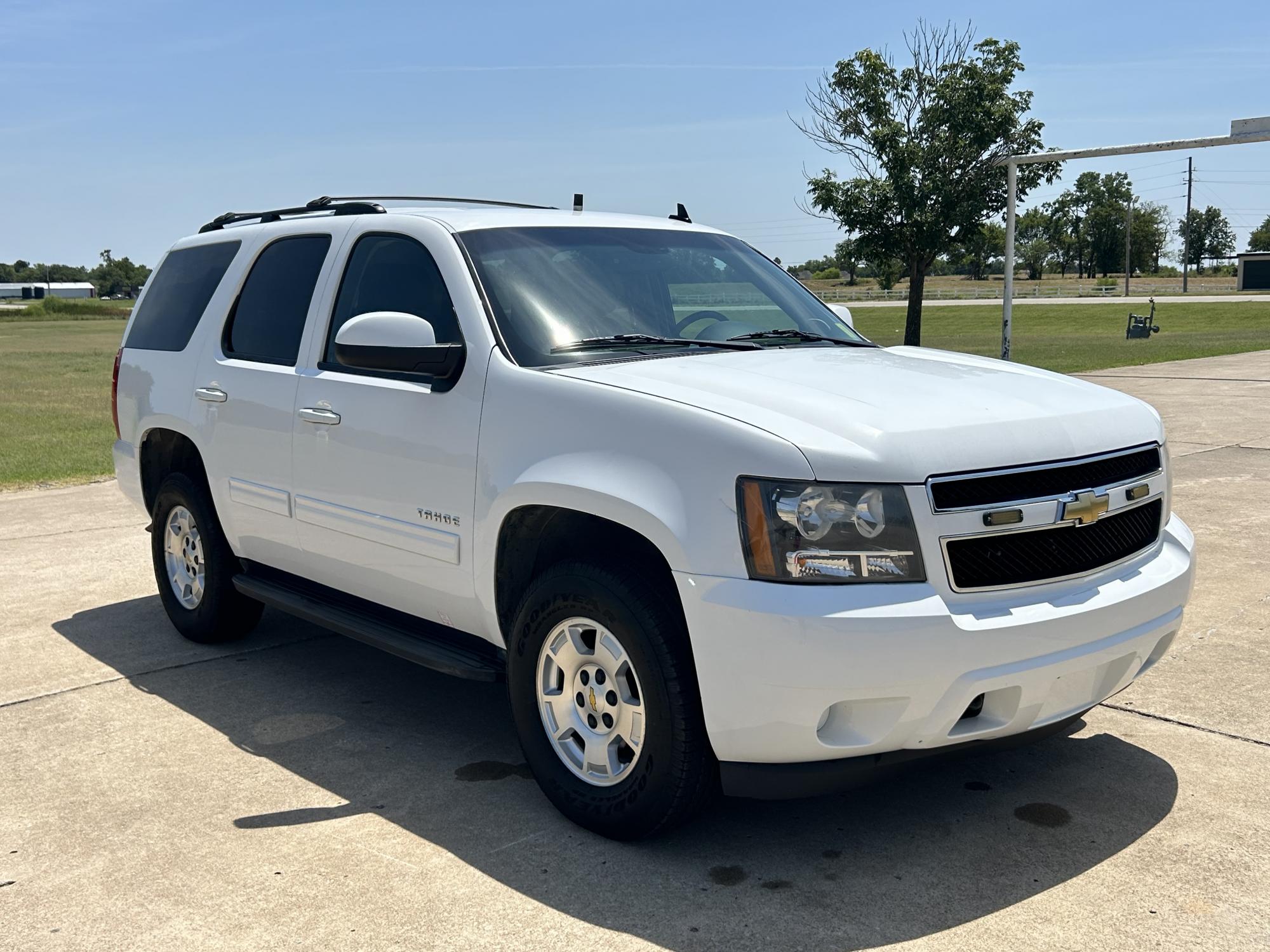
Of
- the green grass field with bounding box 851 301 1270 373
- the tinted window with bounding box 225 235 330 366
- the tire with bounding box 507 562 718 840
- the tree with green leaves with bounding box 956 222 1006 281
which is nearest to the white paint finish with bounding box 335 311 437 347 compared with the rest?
the tire with bounding box 507 562 718 840

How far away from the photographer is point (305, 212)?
5.62m

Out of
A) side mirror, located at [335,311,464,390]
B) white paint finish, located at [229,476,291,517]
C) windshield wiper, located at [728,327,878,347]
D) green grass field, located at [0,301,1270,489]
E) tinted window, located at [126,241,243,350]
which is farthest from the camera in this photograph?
green grass field, located at [0,301,1270,489]

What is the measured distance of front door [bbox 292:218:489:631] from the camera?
4.20 meters

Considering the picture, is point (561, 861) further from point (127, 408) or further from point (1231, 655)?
point (127, 408)

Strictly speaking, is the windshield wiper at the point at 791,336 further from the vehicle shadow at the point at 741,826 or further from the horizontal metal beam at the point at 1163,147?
the horizontal metal beam at the point at 1163,147

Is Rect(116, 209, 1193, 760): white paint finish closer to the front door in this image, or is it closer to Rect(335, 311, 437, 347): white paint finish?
the front door

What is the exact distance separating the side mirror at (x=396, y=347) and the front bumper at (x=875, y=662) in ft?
4.21

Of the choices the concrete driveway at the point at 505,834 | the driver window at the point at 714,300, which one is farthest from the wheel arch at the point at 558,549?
the driver window at the point at 714,300

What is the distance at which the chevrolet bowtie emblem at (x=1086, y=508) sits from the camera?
353 centimetres

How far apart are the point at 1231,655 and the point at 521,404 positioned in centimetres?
343

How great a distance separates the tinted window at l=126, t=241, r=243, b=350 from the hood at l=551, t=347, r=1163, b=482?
2626 millimetres

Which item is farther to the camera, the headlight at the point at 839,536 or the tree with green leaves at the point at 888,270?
the tree with green leaves at the point at 888,270

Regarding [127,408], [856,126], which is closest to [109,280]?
[856,126]

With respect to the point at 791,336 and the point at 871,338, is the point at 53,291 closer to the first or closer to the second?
the point at 871,338
